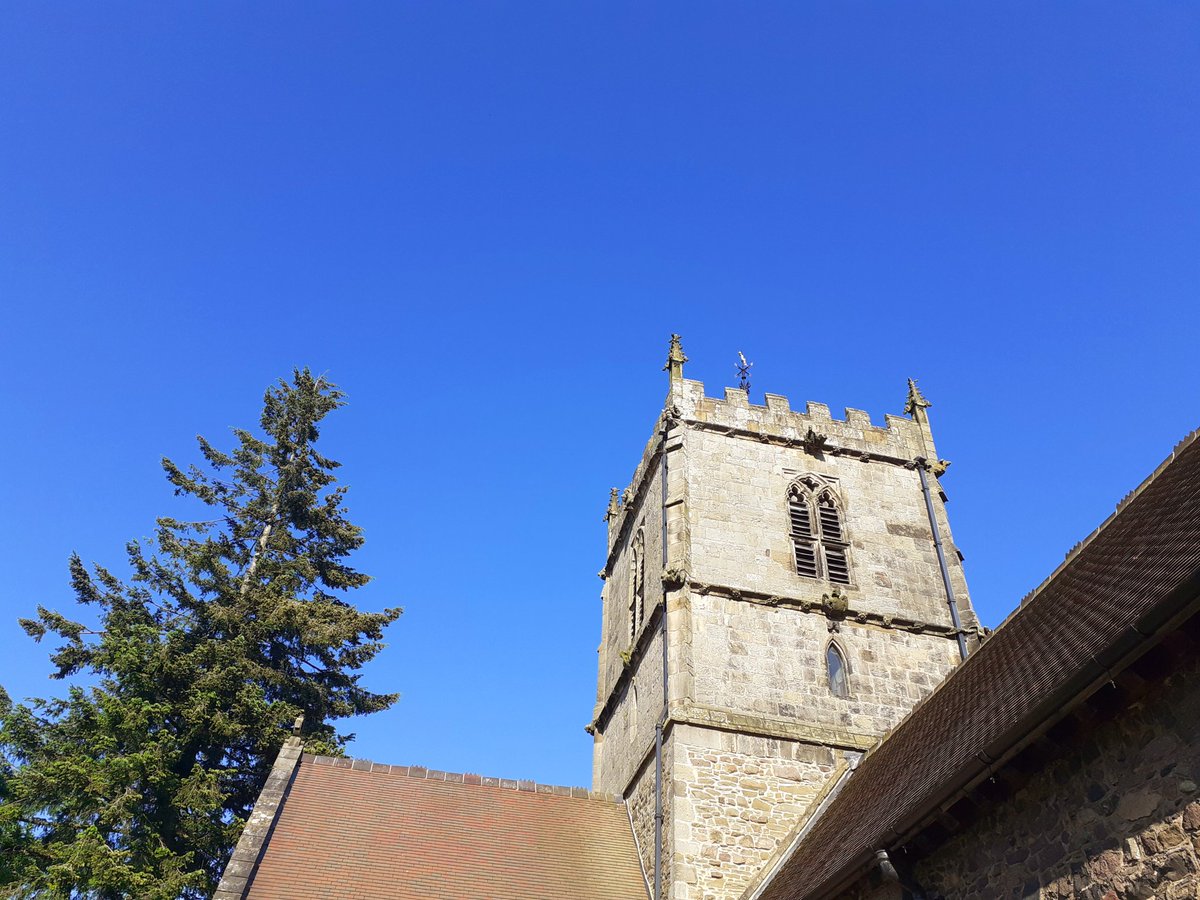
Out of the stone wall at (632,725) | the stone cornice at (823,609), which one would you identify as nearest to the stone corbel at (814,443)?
the stone cornice at (823,609)

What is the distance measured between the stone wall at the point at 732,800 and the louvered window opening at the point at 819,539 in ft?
11.3

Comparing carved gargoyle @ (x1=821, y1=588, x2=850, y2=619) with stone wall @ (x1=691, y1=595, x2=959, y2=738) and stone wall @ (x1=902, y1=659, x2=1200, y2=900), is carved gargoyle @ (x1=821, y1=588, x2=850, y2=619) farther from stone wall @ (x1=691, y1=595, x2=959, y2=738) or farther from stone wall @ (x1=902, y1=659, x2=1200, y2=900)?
stone wall @ (x1=902, y1=659, x2=1200, y2=900)

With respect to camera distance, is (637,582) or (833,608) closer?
(833,608)

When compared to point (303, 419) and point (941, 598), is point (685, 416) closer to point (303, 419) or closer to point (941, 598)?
point (941, 598)

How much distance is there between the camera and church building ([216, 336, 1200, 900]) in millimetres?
5949

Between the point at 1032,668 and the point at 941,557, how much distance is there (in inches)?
345

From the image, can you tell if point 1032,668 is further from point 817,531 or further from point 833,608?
point 817,531

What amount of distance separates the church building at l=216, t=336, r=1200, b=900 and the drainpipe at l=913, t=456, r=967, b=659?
41mm

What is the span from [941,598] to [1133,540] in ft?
25.5

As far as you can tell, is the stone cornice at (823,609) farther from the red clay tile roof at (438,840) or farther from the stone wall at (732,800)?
the red clay tile roof at (438,840)

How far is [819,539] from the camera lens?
635 inches

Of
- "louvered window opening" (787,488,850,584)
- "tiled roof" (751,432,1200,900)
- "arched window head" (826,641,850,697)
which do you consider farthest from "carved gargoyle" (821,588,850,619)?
"tiled roof" (751,432,1200,900)

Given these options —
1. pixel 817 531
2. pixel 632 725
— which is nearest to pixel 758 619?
pixel 817 531

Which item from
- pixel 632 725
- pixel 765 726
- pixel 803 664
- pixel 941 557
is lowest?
pixel 765 726
